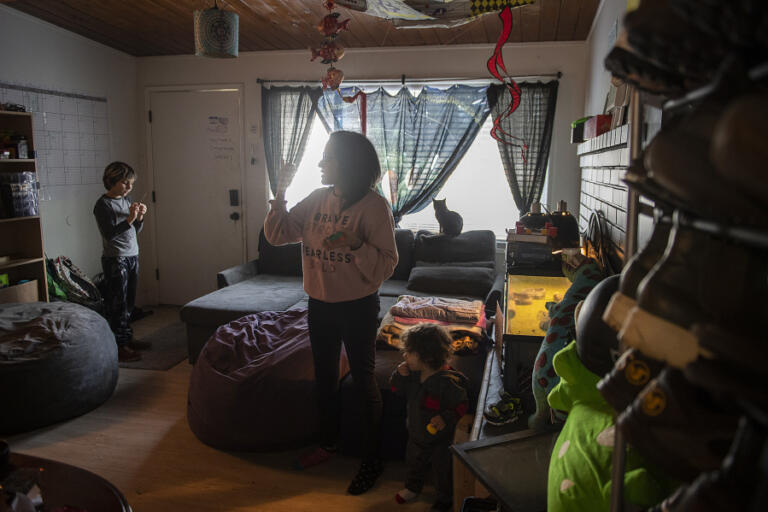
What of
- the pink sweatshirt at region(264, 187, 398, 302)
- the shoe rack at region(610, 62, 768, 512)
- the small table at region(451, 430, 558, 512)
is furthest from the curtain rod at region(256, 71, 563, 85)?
the shoe rack at region(610, 62, 768, 512)

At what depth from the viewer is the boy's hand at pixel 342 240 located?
2045 mm

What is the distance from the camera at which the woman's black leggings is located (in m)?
2.13

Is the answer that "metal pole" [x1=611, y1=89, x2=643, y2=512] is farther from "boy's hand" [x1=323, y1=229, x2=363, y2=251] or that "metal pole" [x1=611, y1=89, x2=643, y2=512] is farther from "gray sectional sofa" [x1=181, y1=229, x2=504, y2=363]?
"gray sectional sofa" [x1=181, y1=229, x2=504, y2=363]

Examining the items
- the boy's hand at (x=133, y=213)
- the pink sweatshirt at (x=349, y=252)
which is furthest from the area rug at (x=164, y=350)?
the pink sweatshirt at (x=349, y=252)

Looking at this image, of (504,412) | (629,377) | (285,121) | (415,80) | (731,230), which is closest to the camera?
(731,230)

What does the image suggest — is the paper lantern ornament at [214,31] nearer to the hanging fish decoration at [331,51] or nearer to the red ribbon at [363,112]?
the hanging fish decoration at [331,51]

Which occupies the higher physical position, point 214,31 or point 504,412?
point 214,31

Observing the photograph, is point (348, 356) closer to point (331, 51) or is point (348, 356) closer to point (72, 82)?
point (331, 51)

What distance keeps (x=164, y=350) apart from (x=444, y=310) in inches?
85.7

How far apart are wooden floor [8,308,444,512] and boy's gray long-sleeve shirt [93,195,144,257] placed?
1.06 metres

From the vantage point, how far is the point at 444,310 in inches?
119

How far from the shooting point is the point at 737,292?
1.44 ft

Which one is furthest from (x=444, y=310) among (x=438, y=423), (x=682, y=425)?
(x=682, y=425)

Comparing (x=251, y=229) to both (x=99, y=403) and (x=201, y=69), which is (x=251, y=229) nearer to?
(x=201, y=69)
